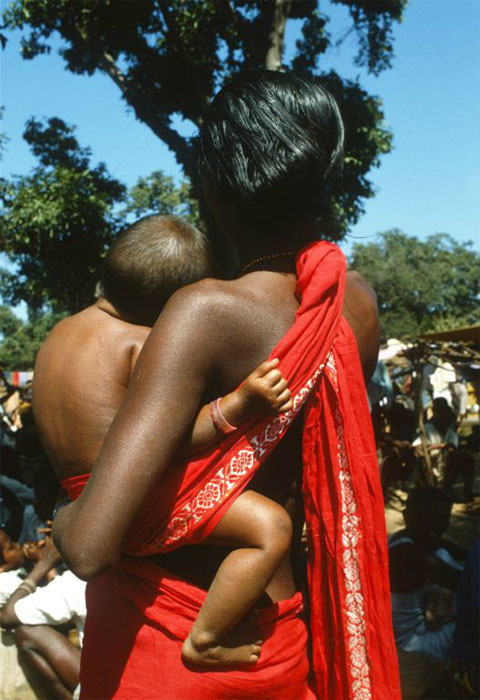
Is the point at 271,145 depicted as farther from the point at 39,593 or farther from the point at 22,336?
the point at 22,336

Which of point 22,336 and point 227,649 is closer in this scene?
point 227,649

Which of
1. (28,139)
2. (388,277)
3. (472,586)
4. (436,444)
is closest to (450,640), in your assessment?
(472,586)

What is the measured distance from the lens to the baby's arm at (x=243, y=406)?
1120 millimetres

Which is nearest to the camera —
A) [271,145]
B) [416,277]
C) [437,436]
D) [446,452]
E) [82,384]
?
[271,145]

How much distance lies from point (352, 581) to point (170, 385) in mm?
553

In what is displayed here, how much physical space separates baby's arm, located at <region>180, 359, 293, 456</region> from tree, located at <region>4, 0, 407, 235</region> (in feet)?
30.1

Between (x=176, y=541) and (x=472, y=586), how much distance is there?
2.86 m

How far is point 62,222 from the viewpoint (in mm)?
11797


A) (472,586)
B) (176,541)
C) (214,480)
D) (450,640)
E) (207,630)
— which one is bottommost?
(450,640)

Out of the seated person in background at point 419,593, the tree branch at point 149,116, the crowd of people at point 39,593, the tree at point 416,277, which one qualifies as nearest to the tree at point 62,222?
the tree branch at point 149,116

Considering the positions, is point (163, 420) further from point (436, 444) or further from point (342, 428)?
point (436, 444)

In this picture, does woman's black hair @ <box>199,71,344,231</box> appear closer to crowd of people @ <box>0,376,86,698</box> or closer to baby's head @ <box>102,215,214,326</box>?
baby's head @ <box>102,215,214,326</box>

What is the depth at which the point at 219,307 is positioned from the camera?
113 cm

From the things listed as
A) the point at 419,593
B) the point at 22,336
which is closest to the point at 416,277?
the point at 22,336
